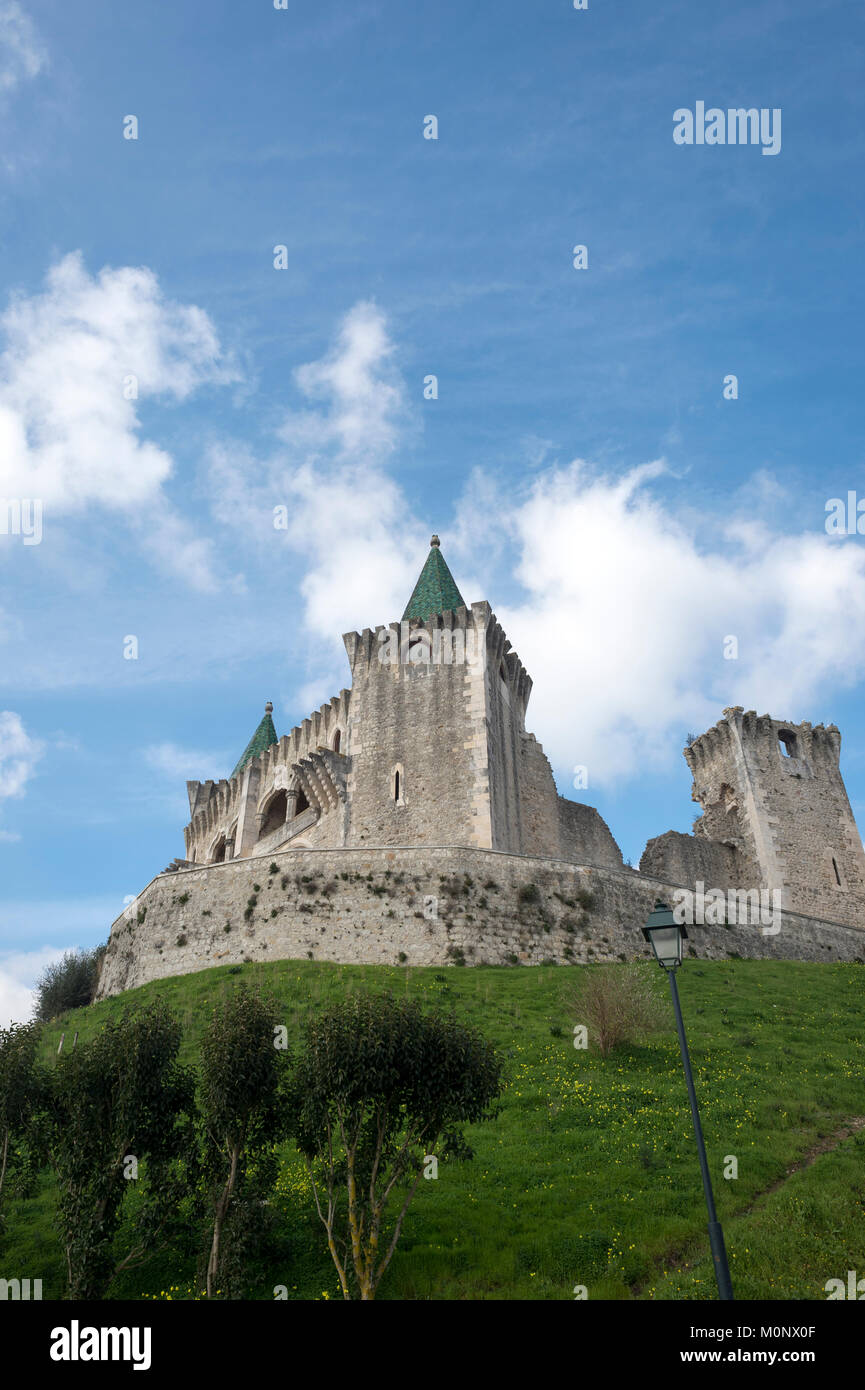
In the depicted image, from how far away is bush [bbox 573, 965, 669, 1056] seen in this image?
65.2ft

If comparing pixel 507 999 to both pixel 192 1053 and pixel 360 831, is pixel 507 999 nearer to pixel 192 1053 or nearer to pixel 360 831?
pixel 192 1053

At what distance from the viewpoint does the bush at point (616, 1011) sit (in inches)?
782

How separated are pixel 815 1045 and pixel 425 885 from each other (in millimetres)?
11734

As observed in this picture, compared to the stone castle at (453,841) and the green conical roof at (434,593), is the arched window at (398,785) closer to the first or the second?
the stone castle at (453,841)

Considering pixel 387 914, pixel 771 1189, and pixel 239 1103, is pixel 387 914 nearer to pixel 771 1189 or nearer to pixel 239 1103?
pixel 239 1103

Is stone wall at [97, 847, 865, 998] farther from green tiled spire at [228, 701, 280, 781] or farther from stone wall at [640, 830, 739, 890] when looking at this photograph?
green tiled spire at [228, 701, 280, 781]

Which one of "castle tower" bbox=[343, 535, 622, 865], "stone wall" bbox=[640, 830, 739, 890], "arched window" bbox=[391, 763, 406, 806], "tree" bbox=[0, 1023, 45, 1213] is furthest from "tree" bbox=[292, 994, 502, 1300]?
"stone wall" bbox=[640, 830, 739, 890]

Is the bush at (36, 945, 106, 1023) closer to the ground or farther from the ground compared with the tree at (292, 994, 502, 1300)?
farther from the ground

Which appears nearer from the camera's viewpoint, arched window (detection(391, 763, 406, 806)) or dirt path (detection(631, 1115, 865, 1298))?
dirt path (detection(631, 1115, 865, 1298))

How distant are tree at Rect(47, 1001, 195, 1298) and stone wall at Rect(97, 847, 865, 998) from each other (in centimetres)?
1304

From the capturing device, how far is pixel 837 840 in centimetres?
4309

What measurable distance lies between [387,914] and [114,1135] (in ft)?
49.3

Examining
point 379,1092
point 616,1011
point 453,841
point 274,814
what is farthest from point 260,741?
point 379,1092

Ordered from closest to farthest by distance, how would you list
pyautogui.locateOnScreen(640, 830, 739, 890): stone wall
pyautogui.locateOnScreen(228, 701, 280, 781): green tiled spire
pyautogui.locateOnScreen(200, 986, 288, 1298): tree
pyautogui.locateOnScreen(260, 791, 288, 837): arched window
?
pyautogui.locateOnScreen(200, 986, 288, 1298): tree, pyautogui.locateOnScreen(640, 830, 739, 890): stone wall, pyautogui.locateOnScreen(260, 791, 288, 837): arched window, pyautogui.locateOnScreen(228, 701, 280, 781): green tiled spire
